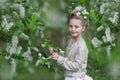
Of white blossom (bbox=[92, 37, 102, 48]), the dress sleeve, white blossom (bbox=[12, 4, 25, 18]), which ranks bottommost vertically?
white blossom (bbox=[92, 37, 102, 48])

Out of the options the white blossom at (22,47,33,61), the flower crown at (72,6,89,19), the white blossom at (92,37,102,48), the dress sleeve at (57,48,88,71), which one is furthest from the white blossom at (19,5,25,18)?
A: the dress sleeve at (57,48,88,71)

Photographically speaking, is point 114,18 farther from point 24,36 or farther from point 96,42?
point 24,36

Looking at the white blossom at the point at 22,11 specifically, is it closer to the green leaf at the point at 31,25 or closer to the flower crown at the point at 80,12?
the green leaf at the point at 31,25

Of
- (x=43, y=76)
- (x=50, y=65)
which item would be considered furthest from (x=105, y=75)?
(x=43, y=76)

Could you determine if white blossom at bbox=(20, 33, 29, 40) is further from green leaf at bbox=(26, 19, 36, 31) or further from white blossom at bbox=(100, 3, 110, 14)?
white blossom at bbox=(100, 3, 110, 14)

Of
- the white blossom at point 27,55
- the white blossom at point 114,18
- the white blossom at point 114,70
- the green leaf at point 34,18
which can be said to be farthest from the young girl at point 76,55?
the white blossom at point 114,70

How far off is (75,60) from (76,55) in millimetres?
54

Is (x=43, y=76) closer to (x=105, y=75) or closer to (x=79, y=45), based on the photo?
(x=105, y=75)

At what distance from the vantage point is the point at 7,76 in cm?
925

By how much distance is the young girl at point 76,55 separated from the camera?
5875 millimetres

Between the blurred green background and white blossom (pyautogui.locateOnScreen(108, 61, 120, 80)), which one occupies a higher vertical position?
the blurred green background

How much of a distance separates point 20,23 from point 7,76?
2171mm

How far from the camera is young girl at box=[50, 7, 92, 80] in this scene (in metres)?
5.88

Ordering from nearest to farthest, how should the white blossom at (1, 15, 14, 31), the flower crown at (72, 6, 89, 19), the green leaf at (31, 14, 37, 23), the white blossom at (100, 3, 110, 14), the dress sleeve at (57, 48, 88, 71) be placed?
1. the dress sleeve at (57, 48, 88, 71)
2. the flower crown at (72, 6, 89, 19)
3. the green leaf at (31, 14, 37, 23)
4. the white blossom at (1, 15, 14, 31)
5. the white blossom at (100, 3, 110, 14)
